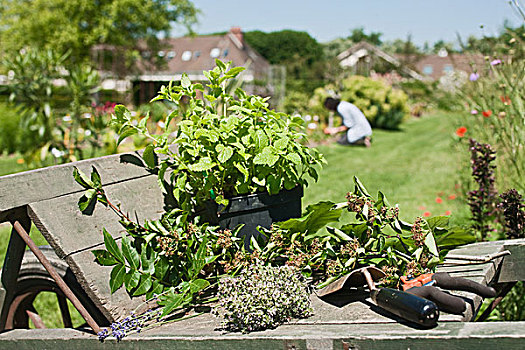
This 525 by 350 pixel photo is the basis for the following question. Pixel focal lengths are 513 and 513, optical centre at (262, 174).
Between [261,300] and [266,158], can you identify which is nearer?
[261,300]

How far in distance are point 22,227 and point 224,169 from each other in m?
0.66

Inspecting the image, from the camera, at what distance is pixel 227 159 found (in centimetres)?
167

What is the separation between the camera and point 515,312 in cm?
264

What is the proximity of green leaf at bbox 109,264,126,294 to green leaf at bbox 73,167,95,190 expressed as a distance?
28cm

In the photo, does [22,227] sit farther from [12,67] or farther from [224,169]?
[12,67]

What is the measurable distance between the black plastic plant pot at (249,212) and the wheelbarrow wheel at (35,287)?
494mm

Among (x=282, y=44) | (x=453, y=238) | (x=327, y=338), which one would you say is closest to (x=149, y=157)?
(x=327, y=338)

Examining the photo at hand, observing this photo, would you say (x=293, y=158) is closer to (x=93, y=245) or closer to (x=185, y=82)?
(x=185, y=82)

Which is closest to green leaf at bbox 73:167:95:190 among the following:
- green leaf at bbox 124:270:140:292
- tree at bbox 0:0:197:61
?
green leaf at bbox 124:270:140:292

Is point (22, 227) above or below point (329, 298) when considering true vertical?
above

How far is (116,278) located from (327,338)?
2.14 ft

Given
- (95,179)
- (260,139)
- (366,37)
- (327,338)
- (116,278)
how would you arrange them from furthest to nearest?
(366,37) < (260,139) < (95,179) < (116,278) < (327,338)

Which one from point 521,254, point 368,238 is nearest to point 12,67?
point 368,238

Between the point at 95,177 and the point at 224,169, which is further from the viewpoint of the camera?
the point at 224,169
